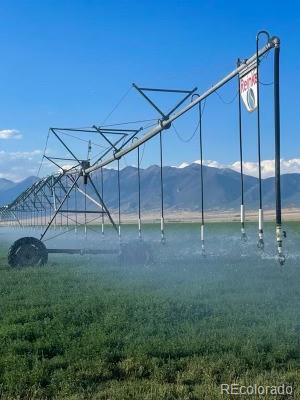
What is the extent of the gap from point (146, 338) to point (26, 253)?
51.2 feet

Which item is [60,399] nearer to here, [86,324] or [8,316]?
[86,324]

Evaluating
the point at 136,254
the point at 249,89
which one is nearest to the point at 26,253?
the point at 136,254

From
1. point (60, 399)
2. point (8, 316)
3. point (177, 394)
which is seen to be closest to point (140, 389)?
point (177, 394)

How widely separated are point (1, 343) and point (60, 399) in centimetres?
296

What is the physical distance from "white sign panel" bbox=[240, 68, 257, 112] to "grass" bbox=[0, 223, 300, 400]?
5.14 m

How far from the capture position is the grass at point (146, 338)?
7.82 meters

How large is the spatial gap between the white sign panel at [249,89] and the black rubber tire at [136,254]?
1260 cm

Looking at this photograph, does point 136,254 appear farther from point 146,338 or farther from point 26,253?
point 146,338

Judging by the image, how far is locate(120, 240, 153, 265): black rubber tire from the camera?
81.7 ft

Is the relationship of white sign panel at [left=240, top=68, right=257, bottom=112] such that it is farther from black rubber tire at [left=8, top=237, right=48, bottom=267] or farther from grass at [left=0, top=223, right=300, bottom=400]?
black rubber tire at [left=8, top=237, right=48, bottom=267]

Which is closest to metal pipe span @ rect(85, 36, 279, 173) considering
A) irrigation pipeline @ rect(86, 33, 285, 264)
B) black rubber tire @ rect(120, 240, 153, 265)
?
irrigation pipeline @ rect(86, 33, 285, 264)

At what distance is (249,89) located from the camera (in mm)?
13570

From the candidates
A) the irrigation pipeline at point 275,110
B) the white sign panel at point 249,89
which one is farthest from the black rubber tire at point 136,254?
the white sign panel at point 249,89

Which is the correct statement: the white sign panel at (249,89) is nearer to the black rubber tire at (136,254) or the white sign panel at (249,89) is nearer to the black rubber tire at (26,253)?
the black rubber tire at (136,254)
